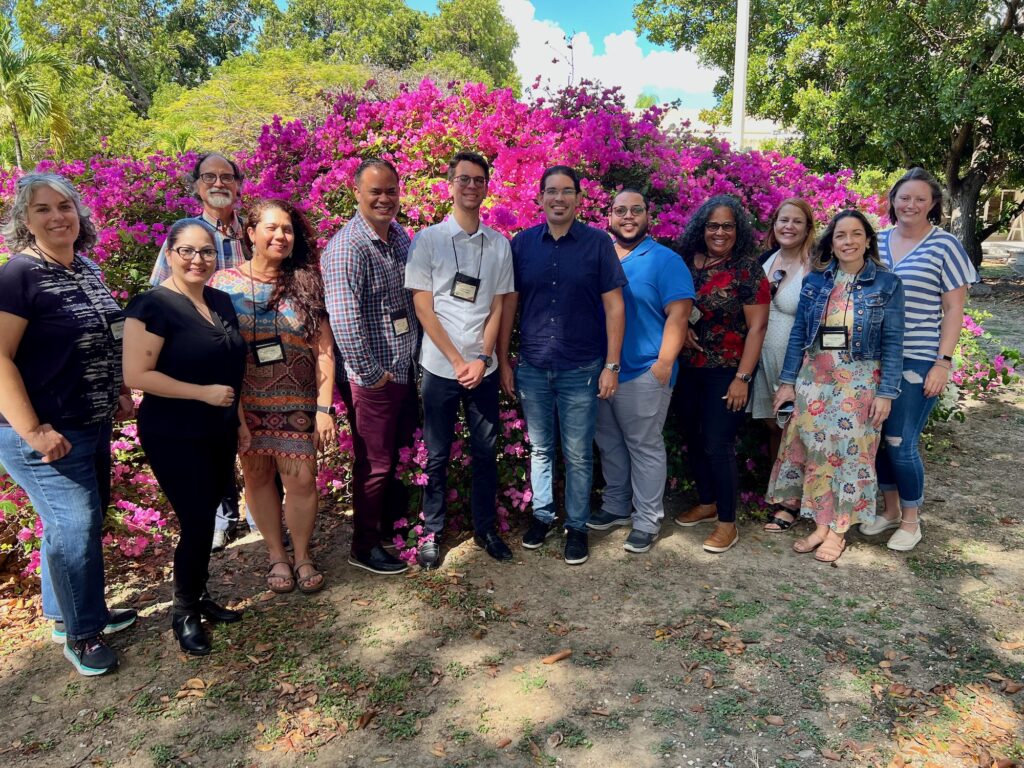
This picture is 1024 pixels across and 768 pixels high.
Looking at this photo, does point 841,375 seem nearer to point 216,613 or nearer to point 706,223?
point 706,223

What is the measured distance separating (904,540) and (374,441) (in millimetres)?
2918

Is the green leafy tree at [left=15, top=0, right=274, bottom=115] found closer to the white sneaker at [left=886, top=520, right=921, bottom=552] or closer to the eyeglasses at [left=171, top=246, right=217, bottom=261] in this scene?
the eyeglasses at [left=171, top=246, right=217, bottom=261]

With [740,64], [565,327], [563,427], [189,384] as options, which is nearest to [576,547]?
[563,427]

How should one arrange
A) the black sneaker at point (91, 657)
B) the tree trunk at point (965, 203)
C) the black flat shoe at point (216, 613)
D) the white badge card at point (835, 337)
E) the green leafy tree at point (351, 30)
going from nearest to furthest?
the black sneaker at point (91, 657), the black flat shoe at point (216, 613), the white badge card at point (835, 337), the tree trunk at point (965, 203), the green leafy tree at point (351, 30)

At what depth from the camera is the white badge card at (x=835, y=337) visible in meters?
3.57

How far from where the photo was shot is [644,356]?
362cm

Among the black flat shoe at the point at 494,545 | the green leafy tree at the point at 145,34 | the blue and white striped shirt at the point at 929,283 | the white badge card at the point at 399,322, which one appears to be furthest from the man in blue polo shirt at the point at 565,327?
the green leafy tree at the point at 145,34

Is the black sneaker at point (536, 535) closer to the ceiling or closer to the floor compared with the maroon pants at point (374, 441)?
closer to the floor

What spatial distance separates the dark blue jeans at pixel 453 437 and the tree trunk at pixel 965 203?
13228mm

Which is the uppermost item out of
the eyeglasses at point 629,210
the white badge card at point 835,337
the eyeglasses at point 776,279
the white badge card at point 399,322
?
the eyeglasses at point 629,210

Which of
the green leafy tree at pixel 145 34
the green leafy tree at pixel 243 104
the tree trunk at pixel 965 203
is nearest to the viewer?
the tree trunk at pixel 965 203

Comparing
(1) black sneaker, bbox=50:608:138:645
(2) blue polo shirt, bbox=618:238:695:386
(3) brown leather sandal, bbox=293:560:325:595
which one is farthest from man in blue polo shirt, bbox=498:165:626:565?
(1) black sneaker, bbox=50:608:138:645

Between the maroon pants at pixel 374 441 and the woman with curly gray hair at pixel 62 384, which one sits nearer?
the woman with curly gray hair at pixel 62 384

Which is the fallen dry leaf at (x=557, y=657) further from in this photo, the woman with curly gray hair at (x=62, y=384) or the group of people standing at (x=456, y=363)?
the woman with curly gray hair at (x=62, y=384)
